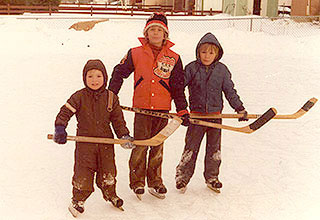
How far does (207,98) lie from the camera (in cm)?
486

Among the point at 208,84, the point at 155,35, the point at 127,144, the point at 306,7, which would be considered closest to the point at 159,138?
the point at 127,144

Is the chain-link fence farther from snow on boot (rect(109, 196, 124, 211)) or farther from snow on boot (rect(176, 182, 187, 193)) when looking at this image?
snow on boot (rect(109, 196, 124, 211))

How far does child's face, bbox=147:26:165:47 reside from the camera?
4.59 meters

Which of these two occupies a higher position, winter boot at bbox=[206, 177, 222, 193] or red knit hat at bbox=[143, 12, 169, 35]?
red knit hat at bbox=[143, 12, 169, 35]

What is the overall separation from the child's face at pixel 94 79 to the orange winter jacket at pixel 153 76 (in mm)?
536

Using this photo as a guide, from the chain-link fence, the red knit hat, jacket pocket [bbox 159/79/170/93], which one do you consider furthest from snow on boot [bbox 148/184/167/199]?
the chain-link fence

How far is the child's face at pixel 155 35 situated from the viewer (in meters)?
4.59

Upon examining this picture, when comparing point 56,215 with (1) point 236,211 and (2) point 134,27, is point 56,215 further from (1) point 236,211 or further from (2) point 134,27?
(2) point 134,27

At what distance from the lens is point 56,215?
452 centimetres

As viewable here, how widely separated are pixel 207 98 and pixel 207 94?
4 centimetres

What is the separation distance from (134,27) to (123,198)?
13.6 metres

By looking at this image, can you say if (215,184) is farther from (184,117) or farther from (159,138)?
(159,138)

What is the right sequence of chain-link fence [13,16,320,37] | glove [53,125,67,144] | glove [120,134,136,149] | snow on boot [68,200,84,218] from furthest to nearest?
chain-link fence [13,16,320,37] → snow on boot [68,200,84,218] → glove [120,134,136,149] → glove [53,125,67,144]

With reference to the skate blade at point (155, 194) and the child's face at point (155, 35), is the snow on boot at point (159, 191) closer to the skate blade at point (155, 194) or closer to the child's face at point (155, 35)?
the skate blade at point (155, 194)
